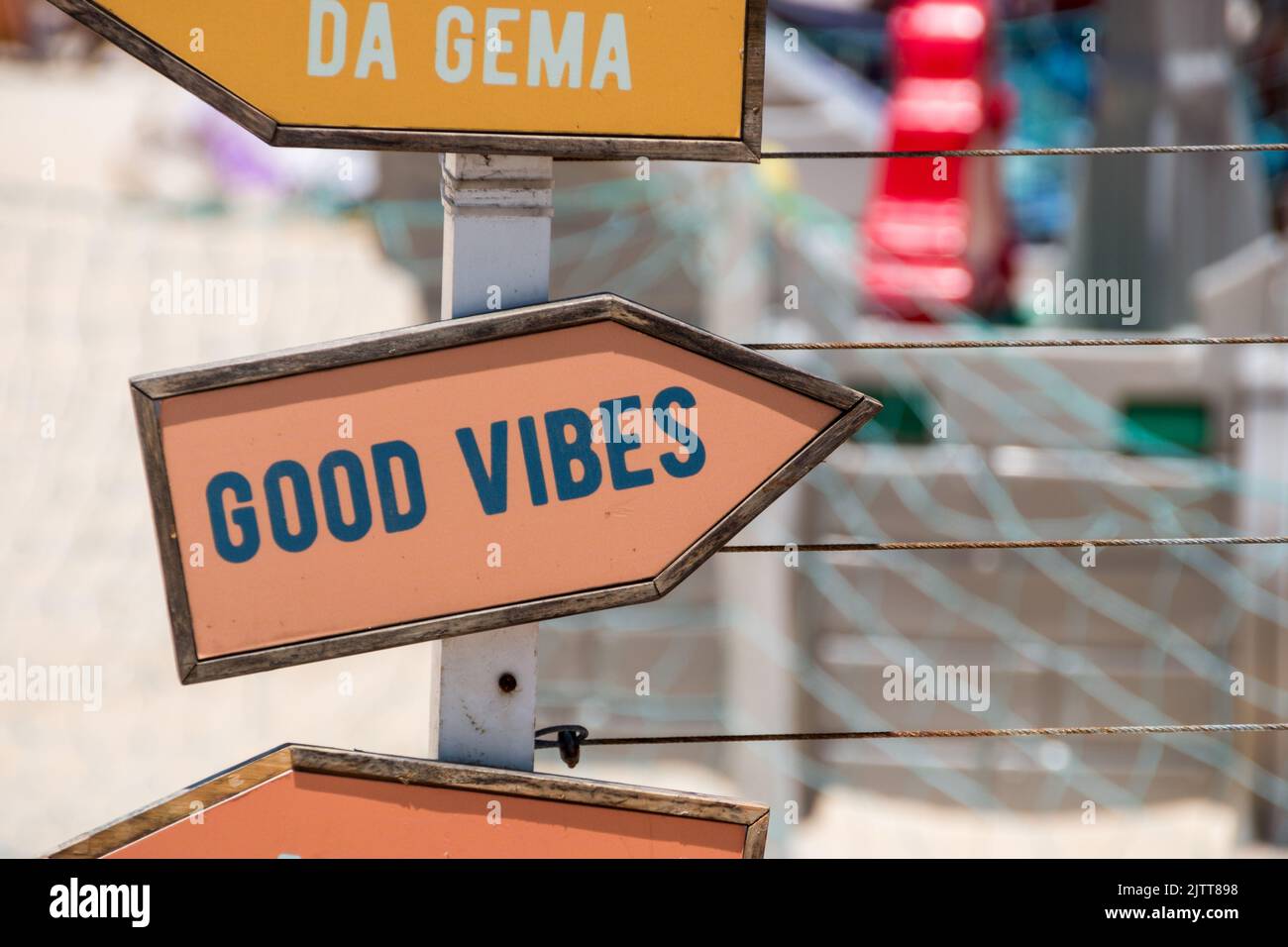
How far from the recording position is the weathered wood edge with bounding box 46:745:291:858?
127 centimetres

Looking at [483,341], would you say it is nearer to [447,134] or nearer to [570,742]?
[447,134]

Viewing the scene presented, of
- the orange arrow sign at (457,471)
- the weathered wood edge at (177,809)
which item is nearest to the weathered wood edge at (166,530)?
the orange arrow sign at (457,471)

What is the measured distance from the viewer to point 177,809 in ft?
4.15

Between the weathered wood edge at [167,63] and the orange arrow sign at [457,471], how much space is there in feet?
0.66

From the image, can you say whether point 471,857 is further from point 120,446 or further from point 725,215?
point 120,446

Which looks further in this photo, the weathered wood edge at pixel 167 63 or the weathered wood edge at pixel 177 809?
the weathered wood edge at pixel 177 809

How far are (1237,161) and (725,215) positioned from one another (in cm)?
196

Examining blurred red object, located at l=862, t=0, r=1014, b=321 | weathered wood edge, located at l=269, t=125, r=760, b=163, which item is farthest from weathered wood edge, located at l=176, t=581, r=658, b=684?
blurred red object, located at l=862, t=0, r=1014, b=321

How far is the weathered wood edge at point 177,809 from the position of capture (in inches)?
49.9

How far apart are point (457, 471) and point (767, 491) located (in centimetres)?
29

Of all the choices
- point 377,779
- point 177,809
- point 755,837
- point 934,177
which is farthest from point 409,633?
point 934,177

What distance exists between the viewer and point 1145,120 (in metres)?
5.05

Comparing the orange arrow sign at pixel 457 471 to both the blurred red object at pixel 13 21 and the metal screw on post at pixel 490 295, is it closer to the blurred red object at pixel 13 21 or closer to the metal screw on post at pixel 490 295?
the metal screw on post at pixel 490 295

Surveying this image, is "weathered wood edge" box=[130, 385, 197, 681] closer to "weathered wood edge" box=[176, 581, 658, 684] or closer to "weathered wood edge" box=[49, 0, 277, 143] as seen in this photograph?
"weathered wood edge" box=[176, 581, 658, 684]
